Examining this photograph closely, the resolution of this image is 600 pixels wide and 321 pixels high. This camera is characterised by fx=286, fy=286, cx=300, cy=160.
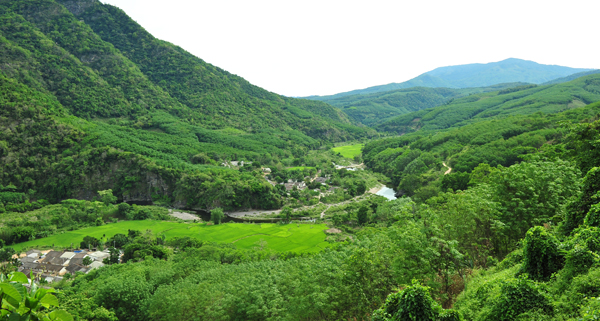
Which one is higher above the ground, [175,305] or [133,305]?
[175,305]

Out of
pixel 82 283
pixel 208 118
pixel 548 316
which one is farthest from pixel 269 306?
pixel 208 118

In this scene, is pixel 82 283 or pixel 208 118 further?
pixel 208 118

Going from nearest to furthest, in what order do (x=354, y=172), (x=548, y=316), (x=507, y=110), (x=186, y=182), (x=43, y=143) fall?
(x=548, y=316) < (x=186, y=182) < (x=43, y=143) < (x=354, y=172) < (x=507, y=110)

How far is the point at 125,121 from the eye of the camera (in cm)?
12838

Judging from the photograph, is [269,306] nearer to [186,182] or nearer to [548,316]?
[548,316]

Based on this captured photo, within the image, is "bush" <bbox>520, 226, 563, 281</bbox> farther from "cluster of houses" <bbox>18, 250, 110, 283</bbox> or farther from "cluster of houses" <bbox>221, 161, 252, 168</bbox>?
"cluster of houses" <bbox>221, 161, 252, 168</bbox>

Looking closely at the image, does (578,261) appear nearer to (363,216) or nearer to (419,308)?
(419,308)

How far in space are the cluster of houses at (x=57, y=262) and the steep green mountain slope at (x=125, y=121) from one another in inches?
1446

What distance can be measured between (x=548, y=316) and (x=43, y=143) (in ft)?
419

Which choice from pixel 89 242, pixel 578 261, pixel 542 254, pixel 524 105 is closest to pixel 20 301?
pixel 578 261

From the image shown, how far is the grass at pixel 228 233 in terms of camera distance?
52.2 m

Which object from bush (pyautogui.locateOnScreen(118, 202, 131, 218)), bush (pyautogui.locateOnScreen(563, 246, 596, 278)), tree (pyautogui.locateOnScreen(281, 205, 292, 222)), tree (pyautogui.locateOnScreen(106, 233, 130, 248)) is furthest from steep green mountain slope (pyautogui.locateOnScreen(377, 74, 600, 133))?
bush (pyautogui.locateOnScreen(118, 202, 131, 218))

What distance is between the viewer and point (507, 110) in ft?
431

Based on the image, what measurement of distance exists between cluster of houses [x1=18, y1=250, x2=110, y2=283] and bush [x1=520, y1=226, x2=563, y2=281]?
5161 cm
